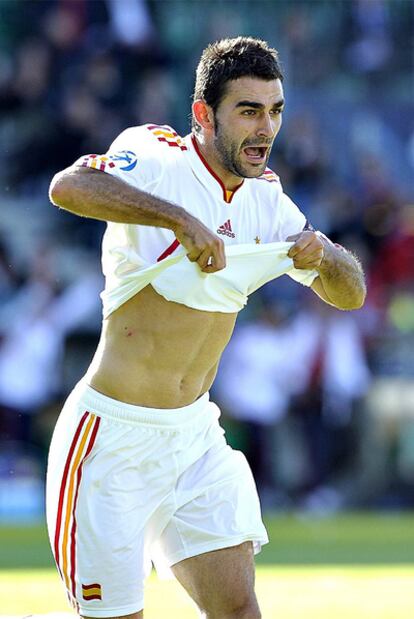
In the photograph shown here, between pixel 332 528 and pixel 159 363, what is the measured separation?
258 inches

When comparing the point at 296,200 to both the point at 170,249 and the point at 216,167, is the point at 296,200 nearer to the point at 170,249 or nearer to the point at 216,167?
the point at 216,167

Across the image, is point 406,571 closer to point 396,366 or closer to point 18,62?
point 396,366

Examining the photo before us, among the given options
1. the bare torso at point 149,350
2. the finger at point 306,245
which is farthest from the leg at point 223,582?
the finger at point 306,245

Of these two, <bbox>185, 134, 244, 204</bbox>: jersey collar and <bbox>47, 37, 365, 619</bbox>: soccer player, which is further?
<bbox>185, 134, 244, 204</bbox>: jersey collar

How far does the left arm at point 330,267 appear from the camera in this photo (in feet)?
16.6

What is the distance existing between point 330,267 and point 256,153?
553mm

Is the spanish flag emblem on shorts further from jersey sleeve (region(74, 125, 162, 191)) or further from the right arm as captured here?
jersey sleeve (region(74, 125, 162, 191))

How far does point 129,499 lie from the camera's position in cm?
501

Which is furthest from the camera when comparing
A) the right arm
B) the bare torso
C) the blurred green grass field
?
the blurred green grass field

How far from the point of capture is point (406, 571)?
9.09 meters

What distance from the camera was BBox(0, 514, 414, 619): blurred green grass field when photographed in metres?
7.70

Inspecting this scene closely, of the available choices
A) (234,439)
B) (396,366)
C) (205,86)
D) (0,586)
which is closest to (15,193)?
(234,439)

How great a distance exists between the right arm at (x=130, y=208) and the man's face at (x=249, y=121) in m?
0.48

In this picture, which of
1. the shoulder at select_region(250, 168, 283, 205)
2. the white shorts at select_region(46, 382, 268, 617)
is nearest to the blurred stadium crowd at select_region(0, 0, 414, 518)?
the white shorts at select_region(46, 382, 268, 617)
